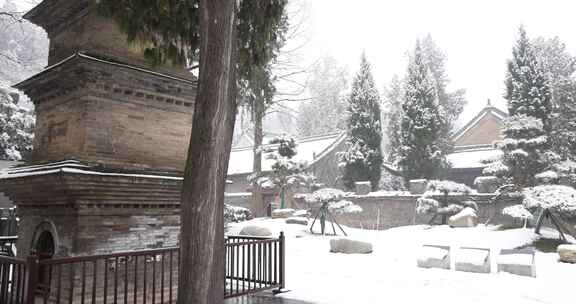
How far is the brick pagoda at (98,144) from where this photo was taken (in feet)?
24.4

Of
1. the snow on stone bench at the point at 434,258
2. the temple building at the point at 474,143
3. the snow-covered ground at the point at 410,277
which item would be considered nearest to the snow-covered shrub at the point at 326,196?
the snow-covered ground at the point at 410,277

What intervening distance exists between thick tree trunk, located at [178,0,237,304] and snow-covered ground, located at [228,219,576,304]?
157 inches

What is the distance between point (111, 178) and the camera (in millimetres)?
7309

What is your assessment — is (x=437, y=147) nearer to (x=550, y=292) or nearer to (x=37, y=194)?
(x=550, y=292)

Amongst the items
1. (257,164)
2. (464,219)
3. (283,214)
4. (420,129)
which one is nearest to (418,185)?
(420,129)

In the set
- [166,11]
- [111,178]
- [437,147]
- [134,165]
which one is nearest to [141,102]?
[134,165]

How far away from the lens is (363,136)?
28.2 meters

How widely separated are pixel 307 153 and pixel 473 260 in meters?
21.5

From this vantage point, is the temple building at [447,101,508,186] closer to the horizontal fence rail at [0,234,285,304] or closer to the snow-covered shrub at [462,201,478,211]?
the snow-covered shrub at [462,201,478,211]

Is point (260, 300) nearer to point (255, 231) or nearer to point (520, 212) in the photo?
point (255, 231)

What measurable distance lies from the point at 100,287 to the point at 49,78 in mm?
4064

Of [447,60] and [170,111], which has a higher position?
[447,60]

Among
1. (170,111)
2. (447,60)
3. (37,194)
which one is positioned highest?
(447,60)

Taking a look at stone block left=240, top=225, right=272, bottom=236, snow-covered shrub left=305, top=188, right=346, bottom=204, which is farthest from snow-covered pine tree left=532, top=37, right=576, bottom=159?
stone block left=240, top=225, right=272, bottom=236
